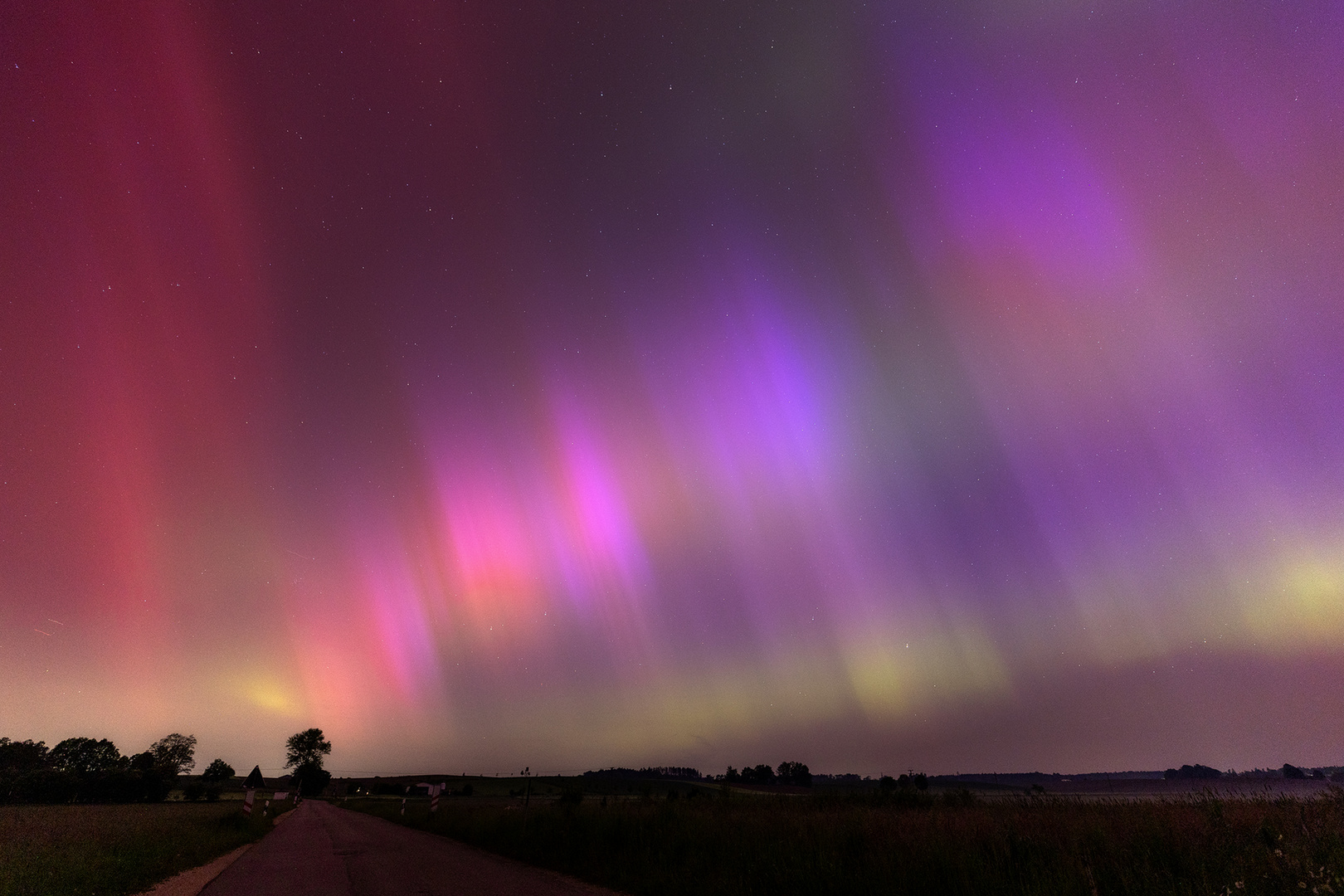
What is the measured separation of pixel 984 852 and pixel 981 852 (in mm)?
134

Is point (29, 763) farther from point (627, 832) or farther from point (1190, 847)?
point (1190, 847)

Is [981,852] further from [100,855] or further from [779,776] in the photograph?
[779,776]

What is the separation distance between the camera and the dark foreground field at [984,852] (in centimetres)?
838

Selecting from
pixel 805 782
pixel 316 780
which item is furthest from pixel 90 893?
pixel 316 780

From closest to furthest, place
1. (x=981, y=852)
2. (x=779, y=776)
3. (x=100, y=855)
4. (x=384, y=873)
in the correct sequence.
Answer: (x=981, y=852) < (x=384, y=873) < (x=100, y=855) < (x=779, y=776)

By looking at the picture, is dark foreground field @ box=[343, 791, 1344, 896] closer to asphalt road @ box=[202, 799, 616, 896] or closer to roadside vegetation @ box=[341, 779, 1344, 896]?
roadside vegetation @ box=[341, 779, 1344, 896]

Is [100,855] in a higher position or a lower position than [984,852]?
lower

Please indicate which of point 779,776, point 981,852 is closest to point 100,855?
point 981,852

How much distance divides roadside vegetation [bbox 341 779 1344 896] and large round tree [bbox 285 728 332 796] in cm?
18132

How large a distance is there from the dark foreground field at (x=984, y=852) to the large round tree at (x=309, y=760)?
181 metres

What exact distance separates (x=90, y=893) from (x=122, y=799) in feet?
345

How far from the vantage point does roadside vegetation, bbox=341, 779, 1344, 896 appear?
27.5 feet

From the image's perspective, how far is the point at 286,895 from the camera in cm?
1271

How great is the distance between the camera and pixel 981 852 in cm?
1120
